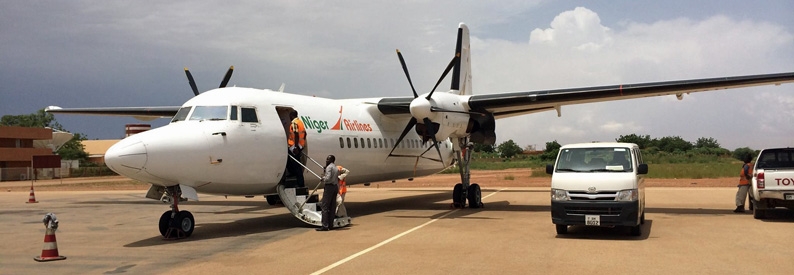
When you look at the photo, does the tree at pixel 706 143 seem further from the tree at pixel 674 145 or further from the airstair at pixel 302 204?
the airstair at pixel 302 204

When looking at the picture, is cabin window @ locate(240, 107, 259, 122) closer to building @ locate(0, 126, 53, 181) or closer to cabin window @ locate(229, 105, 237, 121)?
cabin window @ locate(229, 105, 237, 121)

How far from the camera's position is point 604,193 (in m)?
9.91

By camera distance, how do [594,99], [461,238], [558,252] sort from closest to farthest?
[558,252] → [461,238] → [594,99]

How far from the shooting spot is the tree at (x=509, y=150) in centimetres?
10612

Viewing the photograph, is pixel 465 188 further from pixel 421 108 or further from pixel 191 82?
pixel 191 82

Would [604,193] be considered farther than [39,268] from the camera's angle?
Yes

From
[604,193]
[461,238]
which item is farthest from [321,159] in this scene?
[604,193]

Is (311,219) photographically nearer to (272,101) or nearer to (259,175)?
(259,175)

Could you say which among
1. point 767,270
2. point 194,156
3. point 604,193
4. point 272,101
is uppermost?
point 272,101

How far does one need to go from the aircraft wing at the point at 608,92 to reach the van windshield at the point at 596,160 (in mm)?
4451

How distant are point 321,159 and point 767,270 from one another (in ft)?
30.5

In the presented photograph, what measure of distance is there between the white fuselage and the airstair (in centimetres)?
34

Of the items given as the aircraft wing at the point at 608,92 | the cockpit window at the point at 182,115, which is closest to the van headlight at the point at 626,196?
the aircraft wing at the point at 608,92

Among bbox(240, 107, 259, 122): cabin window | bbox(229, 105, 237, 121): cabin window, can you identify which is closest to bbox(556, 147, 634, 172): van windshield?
bbox(240, 107, 259, 122): cabin window
